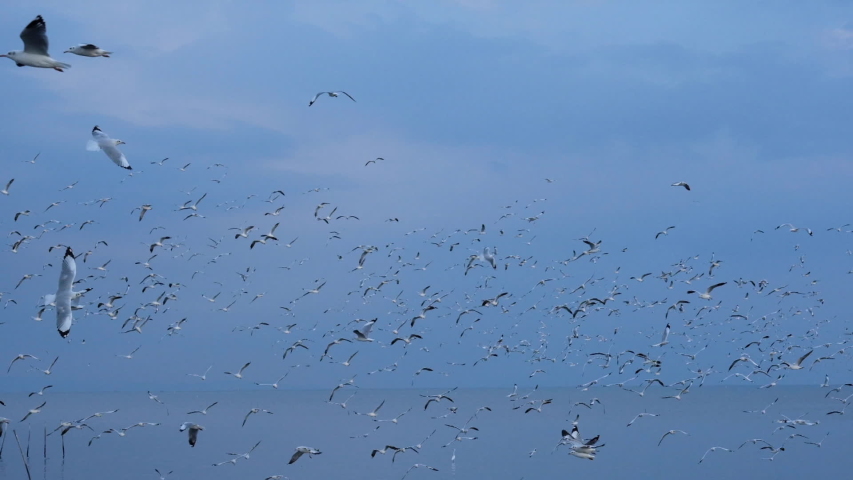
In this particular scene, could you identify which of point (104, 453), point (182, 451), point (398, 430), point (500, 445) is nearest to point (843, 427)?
point (500, 445)

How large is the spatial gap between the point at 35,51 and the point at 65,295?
251 inches

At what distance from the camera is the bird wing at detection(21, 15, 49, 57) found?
52.0 ft

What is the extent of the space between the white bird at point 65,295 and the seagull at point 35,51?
5.14 metres

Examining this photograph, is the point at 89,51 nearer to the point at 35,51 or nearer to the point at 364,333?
the point at 35,51

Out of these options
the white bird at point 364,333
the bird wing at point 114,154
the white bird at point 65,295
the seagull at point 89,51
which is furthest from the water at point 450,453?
the seagull at point 89,51

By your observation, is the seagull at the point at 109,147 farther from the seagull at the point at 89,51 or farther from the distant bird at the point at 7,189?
the distant bird at the point at 7,189

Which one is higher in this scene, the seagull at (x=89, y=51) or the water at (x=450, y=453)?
the seagull at (x=89, y=51)

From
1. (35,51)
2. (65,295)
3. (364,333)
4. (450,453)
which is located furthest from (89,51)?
(450,453)

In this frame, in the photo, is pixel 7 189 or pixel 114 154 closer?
pixel 114 154

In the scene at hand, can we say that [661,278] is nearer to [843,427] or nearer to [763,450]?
[763,450]

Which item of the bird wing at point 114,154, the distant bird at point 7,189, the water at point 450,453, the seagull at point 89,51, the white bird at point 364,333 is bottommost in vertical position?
the water at point 450,453

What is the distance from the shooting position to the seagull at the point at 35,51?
15883mm

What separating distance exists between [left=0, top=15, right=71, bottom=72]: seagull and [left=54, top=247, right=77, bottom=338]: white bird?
5136 mm

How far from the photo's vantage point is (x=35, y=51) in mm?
16172
